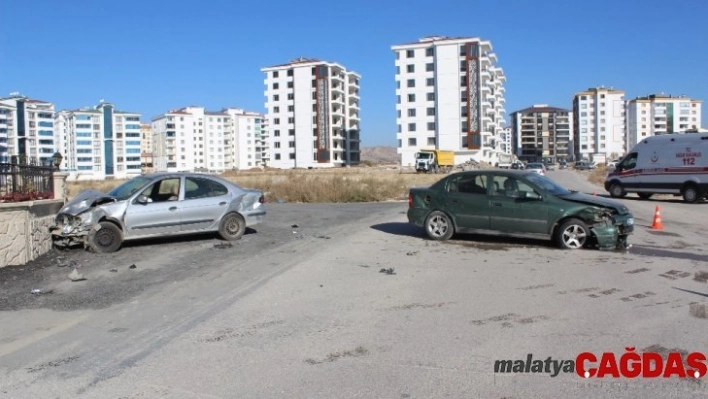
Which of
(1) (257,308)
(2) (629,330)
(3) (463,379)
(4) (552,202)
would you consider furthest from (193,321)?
(4) (552,202)

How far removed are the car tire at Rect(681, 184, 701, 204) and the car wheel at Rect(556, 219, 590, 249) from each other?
17040mm

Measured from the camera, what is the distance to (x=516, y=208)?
1184cm

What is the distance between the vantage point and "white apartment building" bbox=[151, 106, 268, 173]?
15575cm

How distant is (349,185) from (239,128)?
13729 cm

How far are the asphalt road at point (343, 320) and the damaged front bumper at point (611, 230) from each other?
33 centimetres

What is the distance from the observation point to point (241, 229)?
13422 millimetres

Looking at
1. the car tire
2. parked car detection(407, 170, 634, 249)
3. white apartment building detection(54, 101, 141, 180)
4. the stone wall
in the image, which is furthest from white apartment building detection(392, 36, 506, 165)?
the stone wall

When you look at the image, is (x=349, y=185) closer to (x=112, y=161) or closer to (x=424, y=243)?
(x=424, y=243)

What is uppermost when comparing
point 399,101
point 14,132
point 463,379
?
point 399,101

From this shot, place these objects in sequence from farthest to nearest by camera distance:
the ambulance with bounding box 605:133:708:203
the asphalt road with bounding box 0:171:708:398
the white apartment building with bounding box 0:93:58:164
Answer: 1. the white apartment building with bounding box 0:93:58:164
2. the ambulance with bounding box 605:133:708:203
3. the asphalt road with bounding box 0:171:708:398

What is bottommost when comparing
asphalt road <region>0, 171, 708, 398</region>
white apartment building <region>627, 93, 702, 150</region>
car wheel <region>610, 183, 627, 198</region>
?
asphalt road <region>0, 171, 708, 398</region>

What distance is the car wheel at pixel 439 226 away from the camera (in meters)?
12.8

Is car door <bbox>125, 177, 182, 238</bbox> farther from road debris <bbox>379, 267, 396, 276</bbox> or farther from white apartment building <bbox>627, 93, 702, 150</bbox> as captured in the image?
white apartment building <bbox>627, 93, 702, 150</bbox>

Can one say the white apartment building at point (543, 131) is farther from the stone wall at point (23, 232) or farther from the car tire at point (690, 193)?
the stone wall at point (23, 232)
